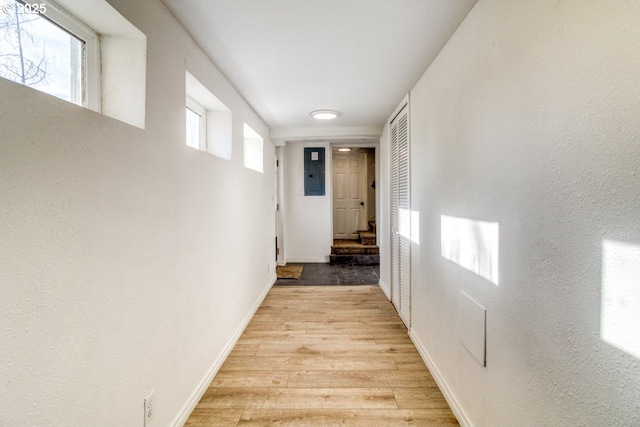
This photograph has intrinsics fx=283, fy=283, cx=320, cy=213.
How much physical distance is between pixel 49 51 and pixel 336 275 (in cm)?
437

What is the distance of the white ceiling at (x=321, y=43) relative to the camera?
4.81ft

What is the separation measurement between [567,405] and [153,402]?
1.65 metres

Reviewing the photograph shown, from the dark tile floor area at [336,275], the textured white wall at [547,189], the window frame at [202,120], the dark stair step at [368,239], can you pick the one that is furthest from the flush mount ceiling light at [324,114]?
the dark stair step at [368,239]

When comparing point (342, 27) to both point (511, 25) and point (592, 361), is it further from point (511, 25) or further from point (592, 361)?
point (592, 361)

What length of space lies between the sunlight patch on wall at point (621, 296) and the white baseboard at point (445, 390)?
113 centimetres

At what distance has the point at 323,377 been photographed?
6.73ft

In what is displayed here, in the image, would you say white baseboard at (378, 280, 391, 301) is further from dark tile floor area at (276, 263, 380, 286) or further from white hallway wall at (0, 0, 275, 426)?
white hallway wall at (0, 0, 275, 426)

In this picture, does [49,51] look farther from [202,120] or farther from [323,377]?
[323,377]

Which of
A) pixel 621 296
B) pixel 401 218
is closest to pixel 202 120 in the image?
pixel 401 218

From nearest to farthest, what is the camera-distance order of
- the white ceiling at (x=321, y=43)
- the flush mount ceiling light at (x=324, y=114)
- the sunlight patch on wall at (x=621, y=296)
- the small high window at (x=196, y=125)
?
the sunlight patch on wall at (x=621, y=296)
the white ceiling at (x=321, y=43)
the small high window at (x=196, y=125)
the flush mount ceiling light at (x=324, y=114)

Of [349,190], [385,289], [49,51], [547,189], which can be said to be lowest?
[385,289]

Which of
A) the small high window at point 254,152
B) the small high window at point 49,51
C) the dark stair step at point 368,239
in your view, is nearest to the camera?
the small high window at point 49,51

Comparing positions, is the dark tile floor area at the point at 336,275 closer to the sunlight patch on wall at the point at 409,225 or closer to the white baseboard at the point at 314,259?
the white baseboard at the point at 314,259

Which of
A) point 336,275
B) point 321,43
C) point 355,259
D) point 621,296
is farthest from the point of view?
point 355,259
